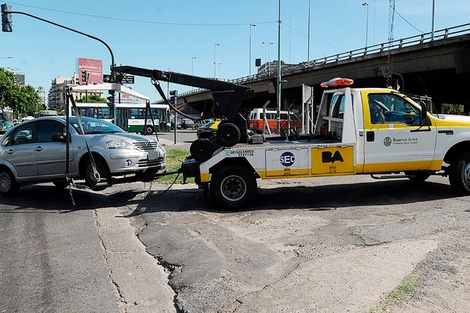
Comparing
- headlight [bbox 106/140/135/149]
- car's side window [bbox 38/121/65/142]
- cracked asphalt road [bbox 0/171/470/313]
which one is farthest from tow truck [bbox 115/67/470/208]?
car's side window [bbox 38/121/65/142]

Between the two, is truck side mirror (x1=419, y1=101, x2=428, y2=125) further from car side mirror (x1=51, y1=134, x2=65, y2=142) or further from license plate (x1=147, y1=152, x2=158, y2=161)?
car side mirror (x1=51, y1=134, x2=65, y2=142)

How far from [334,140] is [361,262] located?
3.82 m

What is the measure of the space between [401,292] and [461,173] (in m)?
5.05

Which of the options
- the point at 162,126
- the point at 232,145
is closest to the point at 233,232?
the point at 232,145

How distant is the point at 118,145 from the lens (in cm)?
899

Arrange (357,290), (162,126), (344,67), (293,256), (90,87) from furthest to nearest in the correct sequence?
(162,126), (344,67), (90,87), (293,256), (357,290)

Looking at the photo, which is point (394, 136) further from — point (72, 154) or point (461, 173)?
point (72, 154)

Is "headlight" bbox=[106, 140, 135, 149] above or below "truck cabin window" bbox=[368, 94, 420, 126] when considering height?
below

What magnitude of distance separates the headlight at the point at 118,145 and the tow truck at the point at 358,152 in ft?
5.09

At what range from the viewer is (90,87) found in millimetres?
12234

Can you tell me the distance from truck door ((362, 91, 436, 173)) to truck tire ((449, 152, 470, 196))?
0.50 meters

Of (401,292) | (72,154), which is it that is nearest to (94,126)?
(72,154)

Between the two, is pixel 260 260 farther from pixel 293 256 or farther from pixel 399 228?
pixel 399 228

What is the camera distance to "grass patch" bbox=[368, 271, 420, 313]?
12.4 feet
